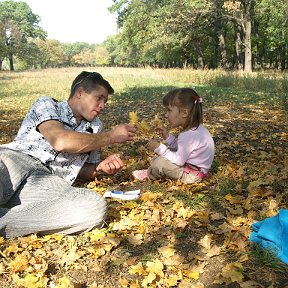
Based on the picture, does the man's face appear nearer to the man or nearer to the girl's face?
the man

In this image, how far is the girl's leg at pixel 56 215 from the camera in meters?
2.62

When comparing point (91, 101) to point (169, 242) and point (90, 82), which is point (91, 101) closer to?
point (90, 82)

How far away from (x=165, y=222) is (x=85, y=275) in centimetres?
93

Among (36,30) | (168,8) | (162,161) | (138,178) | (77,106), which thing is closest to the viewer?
(77,106)

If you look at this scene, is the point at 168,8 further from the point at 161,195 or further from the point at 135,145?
the point at 161,195

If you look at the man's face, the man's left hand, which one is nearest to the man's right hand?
the man's face

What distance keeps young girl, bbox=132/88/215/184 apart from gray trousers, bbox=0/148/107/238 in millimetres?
1146

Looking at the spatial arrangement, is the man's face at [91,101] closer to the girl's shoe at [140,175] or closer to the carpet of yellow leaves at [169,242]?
the carpet of yellow leaves at [169,242]

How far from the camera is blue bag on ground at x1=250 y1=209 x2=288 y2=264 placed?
2.36 metres

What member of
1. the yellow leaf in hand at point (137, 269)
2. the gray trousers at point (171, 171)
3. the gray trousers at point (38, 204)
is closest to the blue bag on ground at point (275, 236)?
the yellow leaf in hand at point (137, 269)

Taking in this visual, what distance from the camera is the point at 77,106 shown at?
10.6 feet

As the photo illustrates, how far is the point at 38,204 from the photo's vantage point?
2.68 metres

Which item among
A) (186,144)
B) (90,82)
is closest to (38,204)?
(90,82)

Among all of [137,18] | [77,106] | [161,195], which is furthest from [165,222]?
[137,18]
